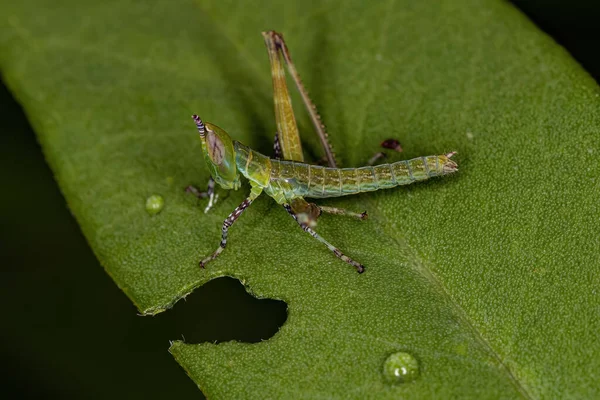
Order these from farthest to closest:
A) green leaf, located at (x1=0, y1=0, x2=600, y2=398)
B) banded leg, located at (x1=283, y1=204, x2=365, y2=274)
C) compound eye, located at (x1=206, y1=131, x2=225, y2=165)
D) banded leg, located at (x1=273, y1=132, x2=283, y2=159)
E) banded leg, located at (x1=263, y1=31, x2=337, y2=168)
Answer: banded leg, located at (x1=273, y1=132, x2=283, y2=159)
banded leg, located at (x1=263, y1=31, x2=337, y2=168)
compound eye, located at (x1=206, y1=131, x2=225, y2=165)
banded leg, located at (x1=283, y1=204, x2=365, y2=274)
green leaf, located at (x1=0, y1=0, x2=600, y2=398)

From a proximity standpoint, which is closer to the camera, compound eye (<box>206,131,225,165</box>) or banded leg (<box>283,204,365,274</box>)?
banded leg (<box>283,204,365,274</box>)

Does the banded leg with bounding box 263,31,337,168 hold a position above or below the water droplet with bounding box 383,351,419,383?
above

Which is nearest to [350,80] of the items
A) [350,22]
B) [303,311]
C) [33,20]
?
[350,22]

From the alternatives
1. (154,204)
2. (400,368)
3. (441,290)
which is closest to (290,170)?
(154,204)

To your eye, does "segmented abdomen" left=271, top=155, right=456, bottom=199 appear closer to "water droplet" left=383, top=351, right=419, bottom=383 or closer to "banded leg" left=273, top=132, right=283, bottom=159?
"banded leg" left=273, top=132, right=283, bottom=159

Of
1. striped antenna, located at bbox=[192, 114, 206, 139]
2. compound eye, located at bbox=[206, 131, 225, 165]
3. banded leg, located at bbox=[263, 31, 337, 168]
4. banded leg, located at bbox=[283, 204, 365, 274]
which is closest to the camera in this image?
banded leg, located at bbox=[283, 204, 365, 274]

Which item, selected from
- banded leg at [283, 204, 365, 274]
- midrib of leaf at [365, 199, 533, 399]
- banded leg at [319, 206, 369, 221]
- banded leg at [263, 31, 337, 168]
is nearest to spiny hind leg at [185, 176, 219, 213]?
banded leg at [263, 31, 337, 168]
